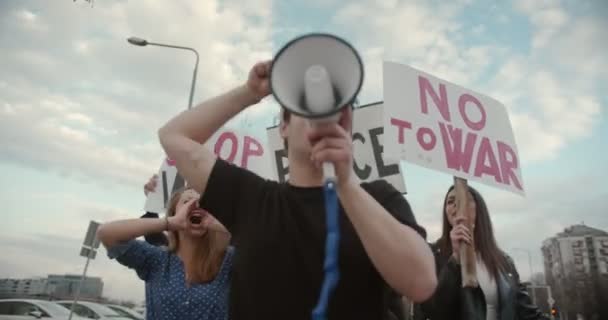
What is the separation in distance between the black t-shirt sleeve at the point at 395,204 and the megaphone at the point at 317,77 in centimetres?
42

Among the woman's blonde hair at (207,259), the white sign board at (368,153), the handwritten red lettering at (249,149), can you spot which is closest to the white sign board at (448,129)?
the white sign board at (368,153)

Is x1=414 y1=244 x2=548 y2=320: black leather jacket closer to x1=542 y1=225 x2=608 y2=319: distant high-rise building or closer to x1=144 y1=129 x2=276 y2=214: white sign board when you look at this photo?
x1=144 y1=129 x2=276 y2=214: white sign board

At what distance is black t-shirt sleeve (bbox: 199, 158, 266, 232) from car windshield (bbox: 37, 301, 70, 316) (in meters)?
9.34

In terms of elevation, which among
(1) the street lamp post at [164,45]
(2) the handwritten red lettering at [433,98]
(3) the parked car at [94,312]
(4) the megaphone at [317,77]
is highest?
(1) the street lamp post at [164,45]

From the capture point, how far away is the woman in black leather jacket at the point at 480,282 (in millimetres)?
2604

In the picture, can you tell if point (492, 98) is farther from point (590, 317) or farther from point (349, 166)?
point (590, 317)

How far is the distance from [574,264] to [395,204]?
94.8 metres

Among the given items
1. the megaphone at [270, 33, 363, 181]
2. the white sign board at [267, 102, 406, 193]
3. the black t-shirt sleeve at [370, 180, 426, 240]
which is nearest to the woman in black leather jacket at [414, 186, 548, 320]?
the white sign board at [267, 102, 406, 193]

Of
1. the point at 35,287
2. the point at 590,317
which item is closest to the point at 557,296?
the point at 590,317

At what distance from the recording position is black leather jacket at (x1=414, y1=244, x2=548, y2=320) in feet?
8.50

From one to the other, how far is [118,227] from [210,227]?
50 centimetres

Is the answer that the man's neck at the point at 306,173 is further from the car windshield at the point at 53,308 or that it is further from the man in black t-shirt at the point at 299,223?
the car windshield at the point at 53,308

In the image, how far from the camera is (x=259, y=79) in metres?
1.43

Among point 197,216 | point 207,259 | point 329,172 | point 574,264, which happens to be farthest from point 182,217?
point 574,264
